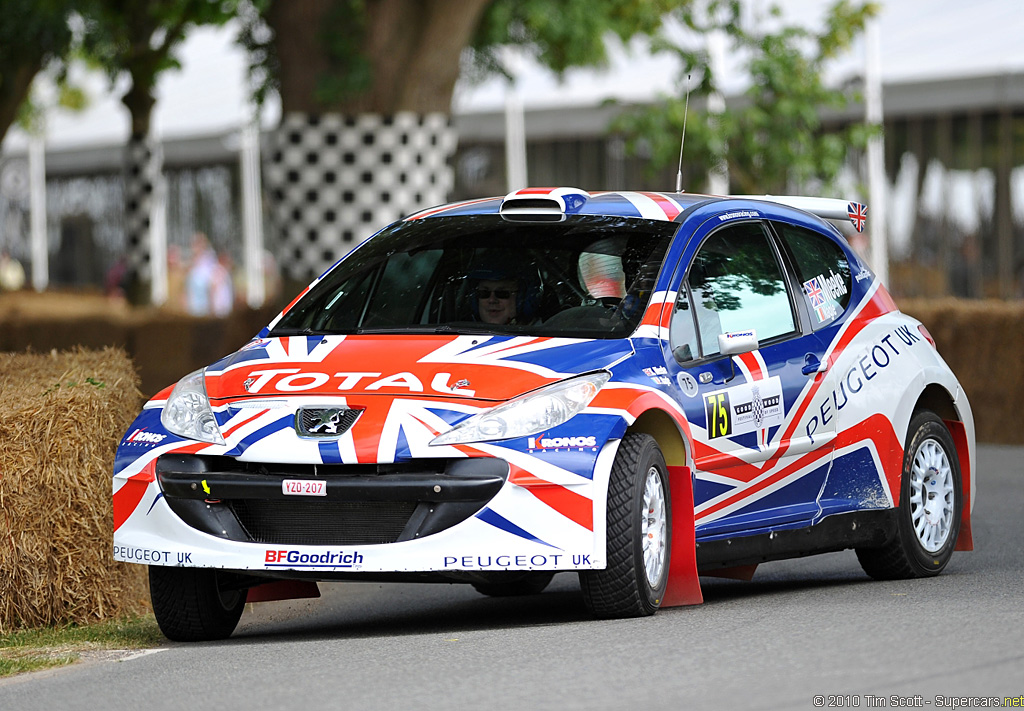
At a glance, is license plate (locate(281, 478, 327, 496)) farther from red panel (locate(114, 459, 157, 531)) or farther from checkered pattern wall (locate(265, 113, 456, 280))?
checkered pattern wall (locate(265, 113, 456, 280))

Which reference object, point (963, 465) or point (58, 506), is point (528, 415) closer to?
point (58, 506)

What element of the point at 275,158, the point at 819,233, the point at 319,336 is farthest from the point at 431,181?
the point at 319,336

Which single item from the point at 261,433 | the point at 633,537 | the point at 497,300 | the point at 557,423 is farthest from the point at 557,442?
the point at 497,300

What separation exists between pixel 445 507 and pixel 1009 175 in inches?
821

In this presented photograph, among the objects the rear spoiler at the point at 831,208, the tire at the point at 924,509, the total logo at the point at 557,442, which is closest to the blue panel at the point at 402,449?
the total logo at the point at 557,442

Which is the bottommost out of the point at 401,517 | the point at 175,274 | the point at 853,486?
the point at 175,274

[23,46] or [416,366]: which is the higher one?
[23,46]

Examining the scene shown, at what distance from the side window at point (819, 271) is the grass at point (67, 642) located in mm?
3246

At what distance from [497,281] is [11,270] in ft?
123

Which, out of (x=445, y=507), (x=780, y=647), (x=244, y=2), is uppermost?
(x=244, y=2)

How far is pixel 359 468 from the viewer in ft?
21.0

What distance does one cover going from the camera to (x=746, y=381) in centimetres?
743

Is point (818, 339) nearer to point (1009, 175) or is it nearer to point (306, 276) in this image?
point (306, 276)

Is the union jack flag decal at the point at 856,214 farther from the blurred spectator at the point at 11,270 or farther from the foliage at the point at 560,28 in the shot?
the blurred spectator at the point at 11,270
